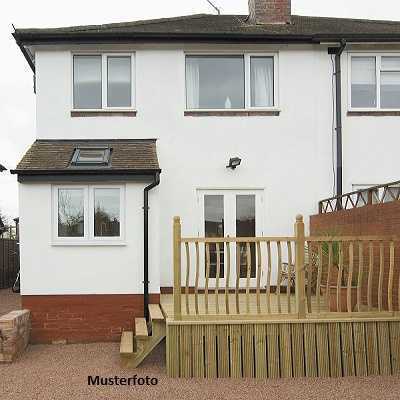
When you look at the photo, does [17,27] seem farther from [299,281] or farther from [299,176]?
[299,281]

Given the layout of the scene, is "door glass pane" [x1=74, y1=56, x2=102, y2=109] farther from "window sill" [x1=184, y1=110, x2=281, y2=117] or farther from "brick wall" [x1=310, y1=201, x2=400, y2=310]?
"brick wall" [x1=310, y1=201, x2=400, y2=310]

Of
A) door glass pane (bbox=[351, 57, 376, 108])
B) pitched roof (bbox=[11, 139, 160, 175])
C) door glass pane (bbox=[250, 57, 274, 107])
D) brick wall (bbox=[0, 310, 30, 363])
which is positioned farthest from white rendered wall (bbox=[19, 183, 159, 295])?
door glass pane (bbox=[351, 57, 376, 108])

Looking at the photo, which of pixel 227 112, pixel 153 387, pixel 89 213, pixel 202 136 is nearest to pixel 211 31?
pixel 227 112

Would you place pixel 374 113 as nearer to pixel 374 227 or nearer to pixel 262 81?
pixel 262 81

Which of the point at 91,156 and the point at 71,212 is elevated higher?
the point at 91,156

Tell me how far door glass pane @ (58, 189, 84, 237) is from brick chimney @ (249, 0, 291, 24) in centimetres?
627

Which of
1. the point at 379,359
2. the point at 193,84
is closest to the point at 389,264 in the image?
the point at 379,359

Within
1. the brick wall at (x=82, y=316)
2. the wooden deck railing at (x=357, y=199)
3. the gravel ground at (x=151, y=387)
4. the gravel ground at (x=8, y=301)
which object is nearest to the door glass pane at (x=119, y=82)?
the brick wall at (x=82, y=316)

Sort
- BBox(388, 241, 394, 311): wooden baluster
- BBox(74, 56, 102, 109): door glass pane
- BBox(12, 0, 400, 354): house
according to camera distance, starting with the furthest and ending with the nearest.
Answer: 1. BBox(74, 56, 102, 109): door glass pane
2. BBox(12, 0, 400, 354): house
3. BBox(388, 241, 394, 311): wooden baluster

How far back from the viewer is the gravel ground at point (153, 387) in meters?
7.56

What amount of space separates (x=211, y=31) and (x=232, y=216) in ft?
12.7

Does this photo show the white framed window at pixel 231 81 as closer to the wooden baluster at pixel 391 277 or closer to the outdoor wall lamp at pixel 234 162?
the outdoor wall lamp at pixel 234 162

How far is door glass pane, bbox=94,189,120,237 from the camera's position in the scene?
35.7 ft

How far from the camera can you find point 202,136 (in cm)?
1248
